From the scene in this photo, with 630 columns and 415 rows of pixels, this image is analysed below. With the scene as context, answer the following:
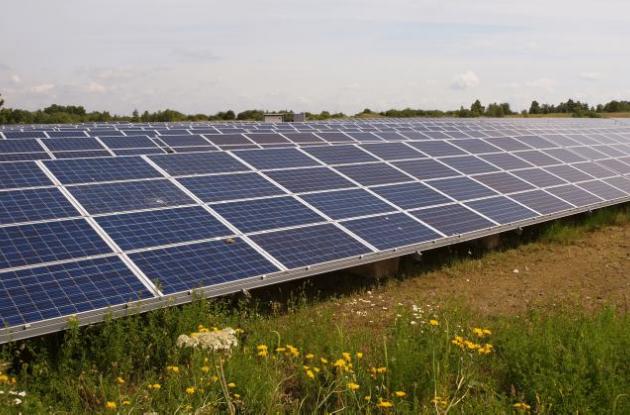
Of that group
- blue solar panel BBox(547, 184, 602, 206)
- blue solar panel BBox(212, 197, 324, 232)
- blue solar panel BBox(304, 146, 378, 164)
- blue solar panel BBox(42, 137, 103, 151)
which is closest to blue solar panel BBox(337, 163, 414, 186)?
blue solar panel BBox(304, 146, 378, 164)

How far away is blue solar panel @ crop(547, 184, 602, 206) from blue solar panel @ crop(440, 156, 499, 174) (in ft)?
7.06

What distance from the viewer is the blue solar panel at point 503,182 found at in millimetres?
17864

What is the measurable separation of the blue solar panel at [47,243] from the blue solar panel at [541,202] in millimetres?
12220

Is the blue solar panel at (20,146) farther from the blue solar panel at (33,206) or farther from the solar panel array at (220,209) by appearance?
the blue solar panel at (33,206)

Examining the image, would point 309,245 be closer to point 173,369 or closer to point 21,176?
point 173,369

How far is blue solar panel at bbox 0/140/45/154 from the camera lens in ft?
47.9

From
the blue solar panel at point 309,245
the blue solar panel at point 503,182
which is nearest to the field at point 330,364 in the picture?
the blue solar panel at point 309,245

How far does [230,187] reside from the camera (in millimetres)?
13031

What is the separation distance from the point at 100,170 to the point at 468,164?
40.1 ft

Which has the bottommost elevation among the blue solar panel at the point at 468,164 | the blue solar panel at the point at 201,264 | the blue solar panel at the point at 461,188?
the blue solar panel at the point at 201,264

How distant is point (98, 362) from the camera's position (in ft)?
24.9

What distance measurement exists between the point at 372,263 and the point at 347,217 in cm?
121

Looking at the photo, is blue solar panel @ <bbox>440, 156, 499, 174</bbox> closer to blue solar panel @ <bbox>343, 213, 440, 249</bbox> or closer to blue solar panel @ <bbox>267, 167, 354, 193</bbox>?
blue solar panel @ <bbox>267, 167, 354, 193</bbox>

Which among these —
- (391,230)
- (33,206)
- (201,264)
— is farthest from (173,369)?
(391,230)
